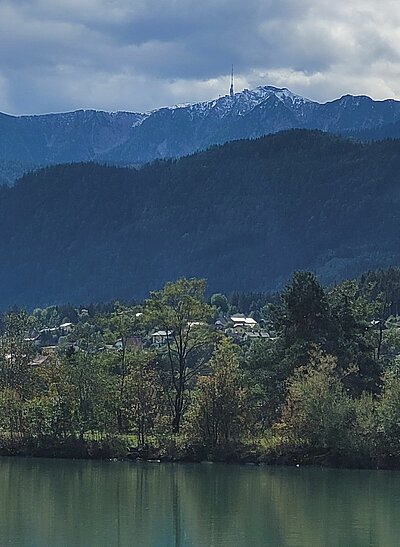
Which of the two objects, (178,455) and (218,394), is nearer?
(178,455)

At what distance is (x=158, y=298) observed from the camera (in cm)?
7650

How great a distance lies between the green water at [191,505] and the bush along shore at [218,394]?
2.30m

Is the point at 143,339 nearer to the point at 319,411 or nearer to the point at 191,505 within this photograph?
the point at 319,411

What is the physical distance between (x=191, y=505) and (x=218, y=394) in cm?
1825

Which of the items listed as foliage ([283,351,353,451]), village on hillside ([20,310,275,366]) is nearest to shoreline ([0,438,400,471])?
foliage ([283,351,353,451])

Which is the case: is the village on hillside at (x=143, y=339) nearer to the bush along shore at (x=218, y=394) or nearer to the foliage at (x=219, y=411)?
the bush along shore at (x=218, y=394)

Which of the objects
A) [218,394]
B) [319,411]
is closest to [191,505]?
[319,411]

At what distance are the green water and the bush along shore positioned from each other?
7.53 ft

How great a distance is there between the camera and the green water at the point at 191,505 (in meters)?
40.8

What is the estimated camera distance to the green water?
40844mm

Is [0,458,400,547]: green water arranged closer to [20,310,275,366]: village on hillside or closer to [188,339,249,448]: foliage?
[188,339,249,448]: foliage

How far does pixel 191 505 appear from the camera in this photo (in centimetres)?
5000

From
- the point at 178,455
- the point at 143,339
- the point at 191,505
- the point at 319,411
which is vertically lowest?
the point at 191,505

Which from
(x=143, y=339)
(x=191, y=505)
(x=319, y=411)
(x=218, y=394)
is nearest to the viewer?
(x=191, y=505)
